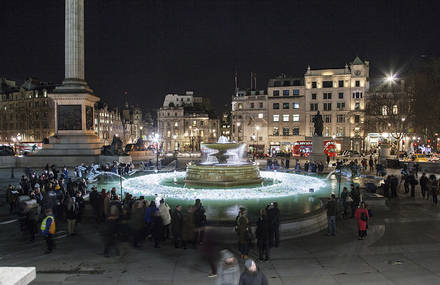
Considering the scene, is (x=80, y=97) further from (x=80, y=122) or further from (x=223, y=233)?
(x=223, y=233)

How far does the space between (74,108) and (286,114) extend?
50.0m

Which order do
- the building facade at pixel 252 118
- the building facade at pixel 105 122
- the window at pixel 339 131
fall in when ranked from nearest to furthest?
the window at pixel 339 131
the building facade at pixel 252 118
the building facade at pixel 105 122

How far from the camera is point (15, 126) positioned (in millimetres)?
89562

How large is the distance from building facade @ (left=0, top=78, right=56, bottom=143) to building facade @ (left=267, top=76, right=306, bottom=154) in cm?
5680

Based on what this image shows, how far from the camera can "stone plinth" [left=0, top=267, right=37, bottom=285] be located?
297 centimetres

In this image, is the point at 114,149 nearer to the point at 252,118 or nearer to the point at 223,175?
the point at 223,175

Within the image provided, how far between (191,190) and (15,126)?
9108cm

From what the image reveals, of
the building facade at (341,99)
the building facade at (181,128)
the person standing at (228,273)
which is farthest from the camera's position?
the building facade at (181,128)

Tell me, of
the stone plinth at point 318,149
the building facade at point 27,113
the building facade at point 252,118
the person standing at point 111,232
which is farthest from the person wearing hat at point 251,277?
the building facade at point 27,113

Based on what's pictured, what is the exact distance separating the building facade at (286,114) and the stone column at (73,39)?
154 ft

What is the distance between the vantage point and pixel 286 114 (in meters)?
74.1

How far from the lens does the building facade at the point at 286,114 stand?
7312 centimetres

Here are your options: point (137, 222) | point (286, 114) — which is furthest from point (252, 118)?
point (137, 222)

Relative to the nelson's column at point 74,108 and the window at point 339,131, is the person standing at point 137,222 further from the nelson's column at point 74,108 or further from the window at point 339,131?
the window at point 339,131
